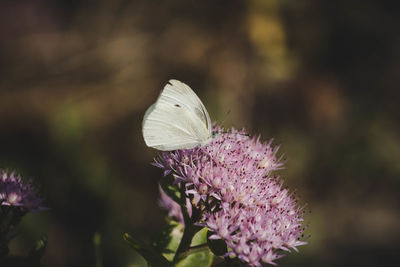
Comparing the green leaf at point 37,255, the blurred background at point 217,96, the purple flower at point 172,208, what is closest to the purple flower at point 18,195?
the green leaf at point 37,255

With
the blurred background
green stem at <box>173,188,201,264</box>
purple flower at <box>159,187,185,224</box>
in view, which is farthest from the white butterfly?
the blurred background

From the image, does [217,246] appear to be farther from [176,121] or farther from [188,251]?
[176,121]

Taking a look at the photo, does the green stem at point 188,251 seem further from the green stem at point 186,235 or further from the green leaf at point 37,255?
the green leaf at point 37,255

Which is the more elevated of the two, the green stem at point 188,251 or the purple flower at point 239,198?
the purple flower at point 239,198

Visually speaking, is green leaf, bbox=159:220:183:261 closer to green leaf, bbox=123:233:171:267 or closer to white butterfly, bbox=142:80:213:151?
green leaf, bbox=123:233:171:267

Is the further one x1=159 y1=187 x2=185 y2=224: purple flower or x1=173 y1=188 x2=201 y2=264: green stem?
x1=159 y1=187 x2=185 y2=224: purple flower

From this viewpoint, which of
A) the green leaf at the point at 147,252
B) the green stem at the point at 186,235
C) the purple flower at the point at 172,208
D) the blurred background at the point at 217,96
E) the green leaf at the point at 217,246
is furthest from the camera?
the blurred background at the point at 217,96
